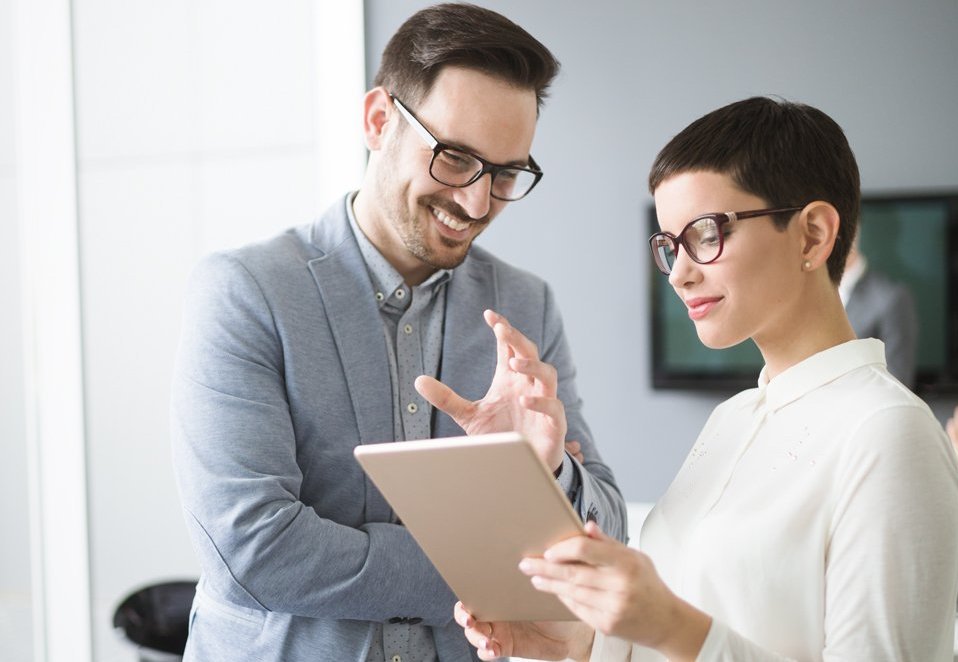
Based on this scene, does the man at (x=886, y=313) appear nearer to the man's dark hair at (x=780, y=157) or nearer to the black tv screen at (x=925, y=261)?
the black tv screen at (x=925, y=261)

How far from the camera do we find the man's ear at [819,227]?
1.20 metres

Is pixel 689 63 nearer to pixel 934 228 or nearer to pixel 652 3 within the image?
pixel 652 3

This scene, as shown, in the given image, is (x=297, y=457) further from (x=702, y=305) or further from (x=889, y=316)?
(x=889, y=316)

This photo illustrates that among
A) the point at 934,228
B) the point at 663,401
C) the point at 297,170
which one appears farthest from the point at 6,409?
the point at 934,228

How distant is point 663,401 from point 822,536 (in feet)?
10.6

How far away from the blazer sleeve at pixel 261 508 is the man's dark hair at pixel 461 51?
1.63 feet

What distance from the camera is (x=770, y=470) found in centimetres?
117

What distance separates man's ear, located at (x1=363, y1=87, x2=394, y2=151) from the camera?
1.77m

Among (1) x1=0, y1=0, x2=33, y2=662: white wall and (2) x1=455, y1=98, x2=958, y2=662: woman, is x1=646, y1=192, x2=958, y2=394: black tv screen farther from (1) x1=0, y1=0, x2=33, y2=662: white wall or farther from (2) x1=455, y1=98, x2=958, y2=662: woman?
(1) x1=0, y1=0, x2=33, y2=662: white wall

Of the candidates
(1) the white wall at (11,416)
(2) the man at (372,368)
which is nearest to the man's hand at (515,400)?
(2) the man at (372,368)

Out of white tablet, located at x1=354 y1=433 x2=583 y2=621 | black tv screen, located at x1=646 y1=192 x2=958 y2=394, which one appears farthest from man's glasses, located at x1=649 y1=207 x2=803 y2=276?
black tv screen, located at x1=646 y1=192 x2=958 y2=394

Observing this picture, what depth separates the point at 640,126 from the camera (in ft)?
13.9

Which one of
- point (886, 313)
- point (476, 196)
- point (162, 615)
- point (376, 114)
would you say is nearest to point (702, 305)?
point (476, 196)

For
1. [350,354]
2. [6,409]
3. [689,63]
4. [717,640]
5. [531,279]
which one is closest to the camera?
[717,640]
